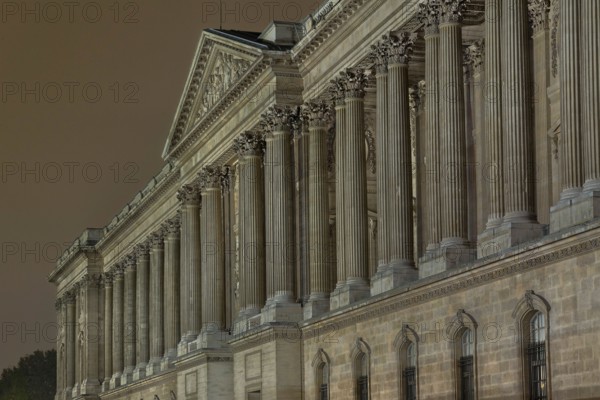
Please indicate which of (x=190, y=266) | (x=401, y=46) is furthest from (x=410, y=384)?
(x=190, y=266)

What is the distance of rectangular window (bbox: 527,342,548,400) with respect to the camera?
40.9 metres

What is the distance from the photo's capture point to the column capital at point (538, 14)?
47584 millimetres

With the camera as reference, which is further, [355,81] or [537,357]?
[355,81]

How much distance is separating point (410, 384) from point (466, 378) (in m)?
5.02

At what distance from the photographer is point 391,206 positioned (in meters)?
53.3

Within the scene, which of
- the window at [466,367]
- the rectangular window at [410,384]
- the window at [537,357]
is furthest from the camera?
the rectangular window at [410,384]

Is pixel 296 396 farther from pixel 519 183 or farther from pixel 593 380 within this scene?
pixel 593 380

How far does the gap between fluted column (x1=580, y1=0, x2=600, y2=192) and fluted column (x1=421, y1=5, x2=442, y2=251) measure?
427 inches

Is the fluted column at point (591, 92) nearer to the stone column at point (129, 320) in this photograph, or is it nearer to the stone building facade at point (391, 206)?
the stone building facade at point (391, 206)

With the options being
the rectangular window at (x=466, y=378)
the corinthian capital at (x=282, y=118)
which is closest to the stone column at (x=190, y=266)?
the corinthian capital at (x=282, y=118)

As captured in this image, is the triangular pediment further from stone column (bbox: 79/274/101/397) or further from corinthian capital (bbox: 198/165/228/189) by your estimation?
stone column (bbox: 79/274/101/397)

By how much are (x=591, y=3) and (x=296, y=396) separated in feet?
92.0

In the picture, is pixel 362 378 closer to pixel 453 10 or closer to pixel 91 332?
pixel 453 10

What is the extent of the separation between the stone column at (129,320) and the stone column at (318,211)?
42.6 metres
